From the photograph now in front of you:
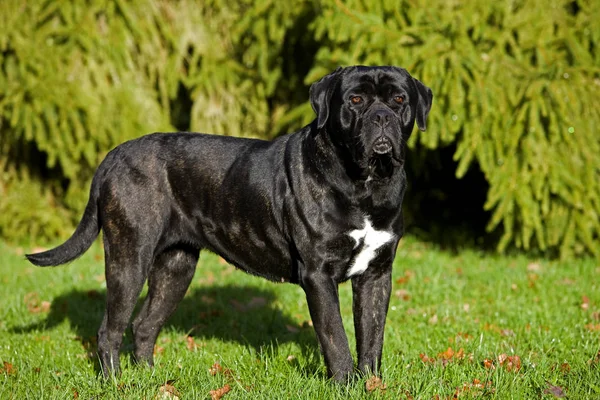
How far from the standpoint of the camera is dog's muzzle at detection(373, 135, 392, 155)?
3834mm

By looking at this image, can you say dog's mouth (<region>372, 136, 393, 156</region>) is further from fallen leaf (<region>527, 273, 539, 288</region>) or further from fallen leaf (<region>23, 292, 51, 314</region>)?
fallen leaf (<region>23, 292, 51, 314</region>)

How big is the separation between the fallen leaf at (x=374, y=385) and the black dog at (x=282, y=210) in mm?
127

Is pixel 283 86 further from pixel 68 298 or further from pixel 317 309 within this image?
pixel 317 309

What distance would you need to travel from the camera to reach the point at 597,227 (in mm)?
7473

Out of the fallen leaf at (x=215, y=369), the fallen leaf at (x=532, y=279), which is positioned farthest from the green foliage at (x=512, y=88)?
the fallen leaf at (x=215, y=369)

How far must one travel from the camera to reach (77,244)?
183 inches

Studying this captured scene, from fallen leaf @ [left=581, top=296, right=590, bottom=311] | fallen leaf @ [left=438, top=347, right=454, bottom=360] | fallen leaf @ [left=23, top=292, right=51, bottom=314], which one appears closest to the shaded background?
fallen leaf @ [left=581, top=296, right=590, bottom=311]

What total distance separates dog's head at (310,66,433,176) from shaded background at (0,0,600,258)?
3037 mm

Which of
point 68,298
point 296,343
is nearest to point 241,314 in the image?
point 296,343

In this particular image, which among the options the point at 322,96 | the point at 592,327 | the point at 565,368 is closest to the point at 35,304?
the point at 322,96

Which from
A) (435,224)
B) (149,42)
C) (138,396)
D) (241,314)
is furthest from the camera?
(435,224)

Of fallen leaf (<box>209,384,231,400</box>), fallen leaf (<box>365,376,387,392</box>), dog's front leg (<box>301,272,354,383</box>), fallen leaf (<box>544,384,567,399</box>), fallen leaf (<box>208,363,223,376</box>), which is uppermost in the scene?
dog's front leg (<box>301,272,354,383</box>)

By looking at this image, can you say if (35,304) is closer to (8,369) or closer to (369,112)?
(8,369)

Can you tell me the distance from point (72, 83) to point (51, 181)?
1.69 metres
